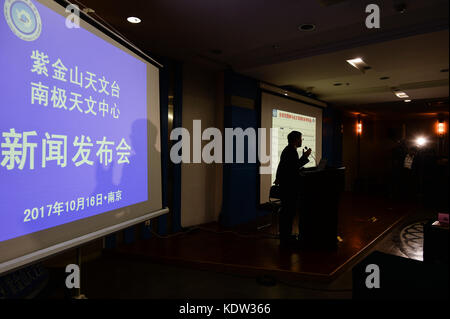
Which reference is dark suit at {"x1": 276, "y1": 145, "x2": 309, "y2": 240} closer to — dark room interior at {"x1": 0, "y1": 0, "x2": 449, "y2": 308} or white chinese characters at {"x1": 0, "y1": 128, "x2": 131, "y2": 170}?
dark room interior at {"x1": 0, "y1": 0, "x2": 449, "y2": 308}

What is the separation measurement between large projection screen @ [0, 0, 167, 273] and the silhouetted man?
1894mm

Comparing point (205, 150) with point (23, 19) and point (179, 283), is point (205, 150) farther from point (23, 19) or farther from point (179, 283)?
point (23, 19)

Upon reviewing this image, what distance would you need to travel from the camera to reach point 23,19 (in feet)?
3.74

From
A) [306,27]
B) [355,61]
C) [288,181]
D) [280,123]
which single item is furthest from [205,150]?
[355,61]

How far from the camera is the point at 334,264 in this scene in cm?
284

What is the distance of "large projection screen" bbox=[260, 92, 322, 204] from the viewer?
505 cm

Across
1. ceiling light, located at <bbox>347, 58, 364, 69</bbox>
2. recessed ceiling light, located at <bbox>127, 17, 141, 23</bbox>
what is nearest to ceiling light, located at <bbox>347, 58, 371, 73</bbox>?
ceiling light, located at <bbox>347, 58, 364, 69</bbox>

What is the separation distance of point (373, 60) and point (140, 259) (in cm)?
379

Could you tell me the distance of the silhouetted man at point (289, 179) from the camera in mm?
3289

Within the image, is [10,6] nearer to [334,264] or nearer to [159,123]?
[159,123]

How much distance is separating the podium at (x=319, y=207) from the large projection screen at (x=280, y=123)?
1.75 meters

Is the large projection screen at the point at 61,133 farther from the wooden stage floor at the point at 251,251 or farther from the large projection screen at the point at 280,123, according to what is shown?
the large projection screen at the point at 280,123

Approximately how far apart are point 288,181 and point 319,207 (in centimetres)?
45
